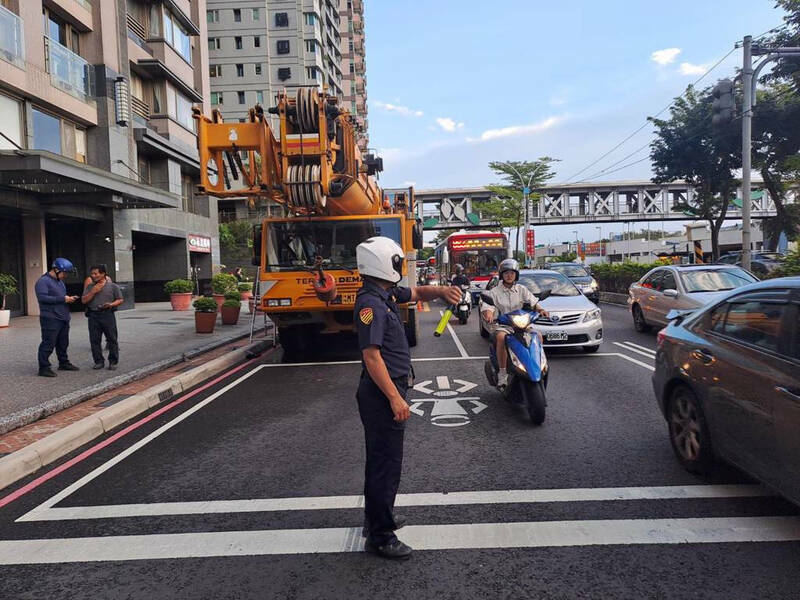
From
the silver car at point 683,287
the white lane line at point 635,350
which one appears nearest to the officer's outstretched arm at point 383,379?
the white lane line at point 635,350

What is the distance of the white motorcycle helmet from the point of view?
3.32m

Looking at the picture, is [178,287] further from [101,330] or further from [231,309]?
[101,330]

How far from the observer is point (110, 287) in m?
9.37

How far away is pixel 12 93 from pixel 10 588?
18.1m

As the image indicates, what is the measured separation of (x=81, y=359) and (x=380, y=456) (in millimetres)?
8982

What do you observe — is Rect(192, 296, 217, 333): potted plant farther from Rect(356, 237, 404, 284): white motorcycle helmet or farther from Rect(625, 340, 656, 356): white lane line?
Rect(356, 237, 404, 284): white motorcycle helmet

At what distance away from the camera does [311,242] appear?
397 inches

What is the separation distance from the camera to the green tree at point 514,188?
45500 millimetres

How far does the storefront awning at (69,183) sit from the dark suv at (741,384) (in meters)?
14.4

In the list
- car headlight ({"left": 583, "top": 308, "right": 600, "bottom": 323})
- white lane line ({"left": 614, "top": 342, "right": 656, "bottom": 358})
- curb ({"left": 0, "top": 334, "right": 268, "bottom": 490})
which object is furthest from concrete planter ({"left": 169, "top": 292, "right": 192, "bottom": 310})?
car headlight ({"left": 583, "top": 308, "right": 600, "bottom": 323})

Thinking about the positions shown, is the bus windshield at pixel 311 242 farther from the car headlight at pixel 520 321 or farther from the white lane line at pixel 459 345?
the car headlight at pixel 520 321

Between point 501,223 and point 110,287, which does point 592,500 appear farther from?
point 501,223

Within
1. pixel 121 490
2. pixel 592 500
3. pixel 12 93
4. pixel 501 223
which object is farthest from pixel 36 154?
pixel 501 223

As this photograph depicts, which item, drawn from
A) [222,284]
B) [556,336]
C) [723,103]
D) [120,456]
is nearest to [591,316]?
[556,336]
